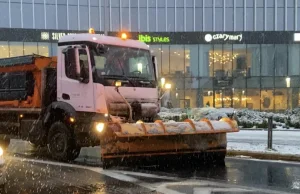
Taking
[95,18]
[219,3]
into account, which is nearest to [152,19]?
[95,18]

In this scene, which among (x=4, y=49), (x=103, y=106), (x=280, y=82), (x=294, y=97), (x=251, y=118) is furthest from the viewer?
Answer: (x=280, y=82)

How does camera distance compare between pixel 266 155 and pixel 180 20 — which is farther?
pixel 180 20

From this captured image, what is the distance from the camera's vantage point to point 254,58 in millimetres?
46000

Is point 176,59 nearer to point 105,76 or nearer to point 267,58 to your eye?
point 267,58

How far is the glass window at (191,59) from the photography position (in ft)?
150

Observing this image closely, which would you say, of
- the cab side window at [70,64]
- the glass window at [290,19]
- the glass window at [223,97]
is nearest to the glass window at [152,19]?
the glass window at [223,97]

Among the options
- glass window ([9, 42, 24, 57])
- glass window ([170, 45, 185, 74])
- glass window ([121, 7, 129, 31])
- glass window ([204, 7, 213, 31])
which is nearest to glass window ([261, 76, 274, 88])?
glass window ([204, 7, 213, 31])

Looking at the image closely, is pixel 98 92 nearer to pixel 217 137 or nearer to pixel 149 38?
pixel 217 137

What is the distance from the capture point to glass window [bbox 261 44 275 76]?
150ft

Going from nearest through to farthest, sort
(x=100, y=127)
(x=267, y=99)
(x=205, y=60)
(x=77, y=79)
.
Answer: (x=100, y=127) < (x=77, y=79) < (x=267, y=99) < (x=205, y=60)

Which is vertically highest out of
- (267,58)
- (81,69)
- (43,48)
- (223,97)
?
(43,48)

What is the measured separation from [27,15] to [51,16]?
236 cm

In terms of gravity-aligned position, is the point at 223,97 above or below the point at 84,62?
below

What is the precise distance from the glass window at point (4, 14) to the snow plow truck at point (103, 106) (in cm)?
3356
